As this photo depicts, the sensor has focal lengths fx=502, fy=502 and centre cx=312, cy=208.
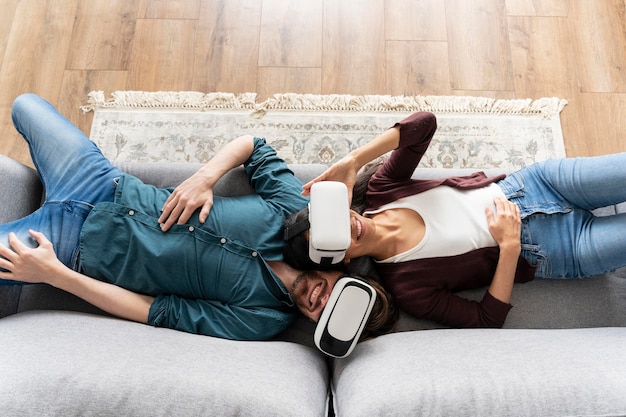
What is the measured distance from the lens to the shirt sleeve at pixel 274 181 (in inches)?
54.4

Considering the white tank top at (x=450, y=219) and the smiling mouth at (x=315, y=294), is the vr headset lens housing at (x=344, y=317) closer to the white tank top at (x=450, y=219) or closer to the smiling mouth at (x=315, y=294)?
the smiling mouth at (x=315, y=294)

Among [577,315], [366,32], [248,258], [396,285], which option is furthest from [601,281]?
[366,32]

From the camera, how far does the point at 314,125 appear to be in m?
1.90

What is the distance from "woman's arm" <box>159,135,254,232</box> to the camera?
1324 millimetres

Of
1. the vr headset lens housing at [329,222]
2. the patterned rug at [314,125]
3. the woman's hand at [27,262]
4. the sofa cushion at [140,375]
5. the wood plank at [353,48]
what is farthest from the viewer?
the wood plank at [353,48]

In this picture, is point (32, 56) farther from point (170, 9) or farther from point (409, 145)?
point (409, 145)

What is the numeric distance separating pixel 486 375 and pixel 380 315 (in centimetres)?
31

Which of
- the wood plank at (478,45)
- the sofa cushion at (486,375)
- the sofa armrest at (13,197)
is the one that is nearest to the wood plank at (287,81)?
the wood plank at (478,45)

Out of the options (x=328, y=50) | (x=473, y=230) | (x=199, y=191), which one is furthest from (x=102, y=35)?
(x=473, y=230)

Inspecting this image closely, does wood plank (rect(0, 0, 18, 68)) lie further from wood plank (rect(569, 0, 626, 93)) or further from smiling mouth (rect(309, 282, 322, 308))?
wood plank (rect(569, 0, 626, 93))

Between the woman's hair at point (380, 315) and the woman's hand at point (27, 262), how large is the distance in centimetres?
79

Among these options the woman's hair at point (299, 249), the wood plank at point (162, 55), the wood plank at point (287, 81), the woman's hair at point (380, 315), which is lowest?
the woman's hair at point (380, 315)


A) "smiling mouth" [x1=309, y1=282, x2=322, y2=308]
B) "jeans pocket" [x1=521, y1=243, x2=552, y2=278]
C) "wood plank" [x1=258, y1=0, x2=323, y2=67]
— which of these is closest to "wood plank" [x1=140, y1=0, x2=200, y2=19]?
"wood plank" [x1=258, y1=0, x2=323, y2=67]

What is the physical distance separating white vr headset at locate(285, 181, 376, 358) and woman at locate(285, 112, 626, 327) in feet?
0.43
